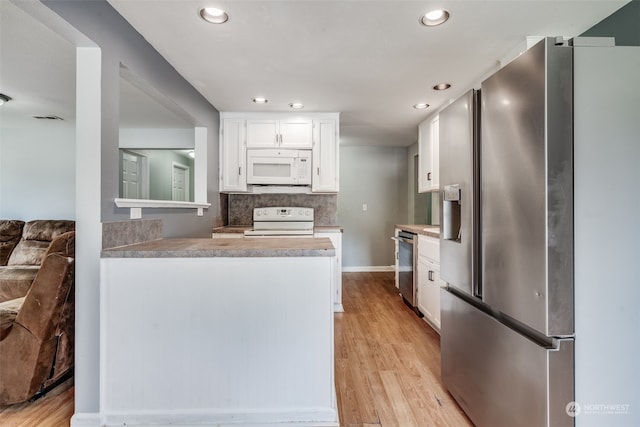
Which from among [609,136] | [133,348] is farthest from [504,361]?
[133,348]

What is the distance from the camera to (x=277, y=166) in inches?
133

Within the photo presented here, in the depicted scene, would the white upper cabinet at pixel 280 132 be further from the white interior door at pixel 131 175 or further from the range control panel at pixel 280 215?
the white interior door at pixel 131 175

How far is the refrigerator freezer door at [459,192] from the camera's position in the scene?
1.43 meters

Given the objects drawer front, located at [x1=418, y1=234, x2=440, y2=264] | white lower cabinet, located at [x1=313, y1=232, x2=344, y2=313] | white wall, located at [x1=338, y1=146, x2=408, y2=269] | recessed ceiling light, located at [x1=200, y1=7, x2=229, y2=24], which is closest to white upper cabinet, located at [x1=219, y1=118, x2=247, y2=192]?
white lower cabinet, located at [x1=313, y1=232, x2=344, y2=313]

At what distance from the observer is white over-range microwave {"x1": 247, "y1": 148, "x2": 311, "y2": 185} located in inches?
132

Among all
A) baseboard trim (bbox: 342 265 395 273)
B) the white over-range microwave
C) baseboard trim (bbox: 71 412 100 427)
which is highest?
the white over-range microwave

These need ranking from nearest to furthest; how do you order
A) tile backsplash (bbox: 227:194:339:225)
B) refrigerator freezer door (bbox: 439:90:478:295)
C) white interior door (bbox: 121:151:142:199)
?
refrigerator freezer door (bbox: 439:90:478:295) < tile backsplash (bbox: 227:194:339:225) < white interior door (bbox: 121:151:142:199)

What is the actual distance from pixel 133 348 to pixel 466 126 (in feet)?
6.41

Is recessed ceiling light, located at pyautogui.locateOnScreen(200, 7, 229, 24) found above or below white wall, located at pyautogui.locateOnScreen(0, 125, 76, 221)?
above

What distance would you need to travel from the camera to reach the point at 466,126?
1.48m

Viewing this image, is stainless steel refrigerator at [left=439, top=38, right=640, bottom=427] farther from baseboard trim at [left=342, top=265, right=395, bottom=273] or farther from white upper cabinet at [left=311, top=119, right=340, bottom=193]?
baseboard trim at [left=342, top=265, right=395, bottom=273]

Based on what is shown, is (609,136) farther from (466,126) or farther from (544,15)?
(544,15)

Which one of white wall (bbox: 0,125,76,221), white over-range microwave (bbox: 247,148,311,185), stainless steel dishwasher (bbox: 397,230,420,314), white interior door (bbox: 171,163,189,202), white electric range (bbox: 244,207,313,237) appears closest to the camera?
stainless steel dishwasher (bbox: 397,230,420,314)

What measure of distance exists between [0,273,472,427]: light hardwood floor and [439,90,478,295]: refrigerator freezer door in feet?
2.29
